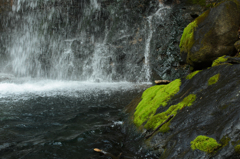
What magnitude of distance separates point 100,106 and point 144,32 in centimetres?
1416

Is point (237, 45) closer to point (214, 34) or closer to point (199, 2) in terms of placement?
point (214, 34)

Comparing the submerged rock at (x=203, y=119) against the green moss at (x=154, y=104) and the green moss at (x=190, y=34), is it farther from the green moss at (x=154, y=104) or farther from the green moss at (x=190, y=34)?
the green moss at (x=190, y=34)

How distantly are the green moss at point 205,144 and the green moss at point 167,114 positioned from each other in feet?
4.40

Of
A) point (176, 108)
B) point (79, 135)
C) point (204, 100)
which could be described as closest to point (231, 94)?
point (204, 100)

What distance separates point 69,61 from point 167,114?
21.0m

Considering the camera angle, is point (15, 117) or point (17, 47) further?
point (17, 47)

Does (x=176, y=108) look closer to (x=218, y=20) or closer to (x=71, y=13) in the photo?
(x=218, y=20)

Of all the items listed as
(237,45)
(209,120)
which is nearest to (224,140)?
(209,120)

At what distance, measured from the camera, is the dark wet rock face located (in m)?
3.21

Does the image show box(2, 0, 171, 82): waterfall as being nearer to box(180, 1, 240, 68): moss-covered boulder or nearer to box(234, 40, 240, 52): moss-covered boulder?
box(180, 1, 240, 68): moss-covered boulder

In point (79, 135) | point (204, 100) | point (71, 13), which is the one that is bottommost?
point (79, 135)

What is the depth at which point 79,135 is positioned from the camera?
6891 millimetres

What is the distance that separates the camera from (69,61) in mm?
24250

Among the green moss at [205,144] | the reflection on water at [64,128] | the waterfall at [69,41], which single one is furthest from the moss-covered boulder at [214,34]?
the waterfall at [69,41]
